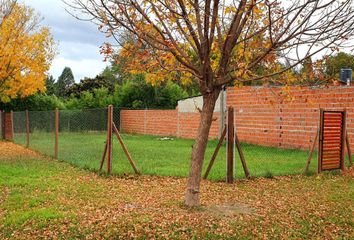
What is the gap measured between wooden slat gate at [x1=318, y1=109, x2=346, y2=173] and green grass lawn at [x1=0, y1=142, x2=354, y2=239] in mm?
812

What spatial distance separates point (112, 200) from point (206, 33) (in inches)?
128

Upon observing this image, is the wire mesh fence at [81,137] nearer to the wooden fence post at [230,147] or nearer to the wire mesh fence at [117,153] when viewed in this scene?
the wire mesh fence at [117,153]

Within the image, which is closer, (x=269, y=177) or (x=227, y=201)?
(x=227, y=201)

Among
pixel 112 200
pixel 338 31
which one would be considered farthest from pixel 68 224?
pixel 338 31

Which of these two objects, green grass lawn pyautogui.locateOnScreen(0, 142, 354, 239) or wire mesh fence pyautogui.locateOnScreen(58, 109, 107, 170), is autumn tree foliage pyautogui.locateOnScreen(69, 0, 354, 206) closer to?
green grass lawn pyautogui.locateOnScreen(0, 142, 354, 239)

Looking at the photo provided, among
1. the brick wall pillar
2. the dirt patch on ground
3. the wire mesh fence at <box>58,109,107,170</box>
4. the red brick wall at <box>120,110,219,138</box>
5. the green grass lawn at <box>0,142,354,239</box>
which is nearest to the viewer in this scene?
the green grass lawn at <box>0,142,354,239</box>

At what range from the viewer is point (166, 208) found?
6453 mm

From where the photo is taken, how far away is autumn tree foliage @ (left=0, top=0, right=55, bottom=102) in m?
15.5

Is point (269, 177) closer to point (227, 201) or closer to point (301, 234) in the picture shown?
point (227, 201)

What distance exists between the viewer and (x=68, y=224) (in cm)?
552

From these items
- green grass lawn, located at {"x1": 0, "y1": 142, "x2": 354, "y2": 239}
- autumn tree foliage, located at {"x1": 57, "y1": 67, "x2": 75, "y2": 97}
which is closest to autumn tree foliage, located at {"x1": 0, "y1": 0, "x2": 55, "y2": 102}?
green grass lawn, located at {"x1": 0, "y1": 142, "x2": 354, "y2": 239}

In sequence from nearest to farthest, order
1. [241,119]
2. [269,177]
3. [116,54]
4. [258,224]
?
[258,224], [116,54], [269,177], [241,119]

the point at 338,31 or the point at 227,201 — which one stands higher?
the point at 338,31

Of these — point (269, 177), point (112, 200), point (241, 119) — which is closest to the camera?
point (112, 200)
